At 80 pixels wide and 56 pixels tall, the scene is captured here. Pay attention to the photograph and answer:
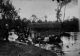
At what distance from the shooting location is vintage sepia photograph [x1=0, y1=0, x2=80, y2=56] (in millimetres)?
2012

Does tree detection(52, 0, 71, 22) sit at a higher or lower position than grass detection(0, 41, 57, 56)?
higher

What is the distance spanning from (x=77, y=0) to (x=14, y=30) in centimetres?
136

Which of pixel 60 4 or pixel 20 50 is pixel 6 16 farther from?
pixel 60 4

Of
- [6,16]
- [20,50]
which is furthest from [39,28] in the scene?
[6,16]

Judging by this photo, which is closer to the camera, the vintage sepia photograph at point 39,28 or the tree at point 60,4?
the vintage sepia photograph at point 39,28

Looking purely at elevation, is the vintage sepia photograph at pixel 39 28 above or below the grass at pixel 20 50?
above

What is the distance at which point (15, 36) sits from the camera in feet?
6.79

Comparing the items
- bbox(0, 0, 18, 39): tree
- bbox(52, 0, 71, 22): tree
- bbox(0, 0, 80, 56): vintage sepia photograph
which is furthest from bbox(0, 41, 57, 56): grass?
bbox(52, 0, 71, 22): tree

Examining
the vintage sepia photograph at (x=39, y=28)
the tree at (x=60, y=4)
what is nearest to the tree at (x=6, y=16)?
the vintage sepia photograph at (x=39, y=28)

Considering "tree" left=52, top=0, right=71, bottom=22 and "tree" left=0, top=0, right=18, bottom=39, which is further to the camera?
"tree" left=52, top=0, right=71, bottom=22

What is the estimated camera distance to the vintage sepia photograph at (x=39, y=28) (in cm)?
201

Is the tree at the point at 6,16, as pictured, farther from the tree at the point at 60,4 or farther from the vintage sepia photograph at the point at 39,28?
the tree at the point at 60,4

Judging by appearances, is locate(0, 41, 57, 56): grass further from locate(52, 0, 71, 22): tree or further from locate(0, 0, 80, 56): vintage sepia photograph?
locate(52, 0, 71, 22): tree

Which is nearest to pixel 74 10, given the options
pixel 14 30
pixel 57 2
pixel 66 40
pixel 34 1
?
pixel 57 2
